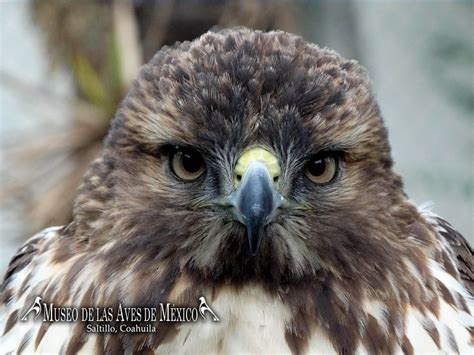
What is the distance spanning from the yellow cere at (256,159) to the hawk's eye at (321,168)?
0.40 feet

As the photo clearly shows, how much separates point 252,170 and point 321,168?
247 millimetres

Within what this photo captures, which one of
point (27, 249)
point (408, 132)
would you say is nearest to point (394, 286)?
point (27, 249)

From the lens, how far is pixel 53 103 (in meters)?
5.73

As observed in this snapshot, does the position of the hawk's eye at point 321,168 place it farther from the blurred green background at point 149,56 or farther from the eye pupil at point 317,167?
the blurred green background at point 149,56

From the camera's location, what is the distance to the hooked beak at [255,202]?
191 centimetres

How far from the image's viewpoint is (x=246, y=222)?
6.31 ft

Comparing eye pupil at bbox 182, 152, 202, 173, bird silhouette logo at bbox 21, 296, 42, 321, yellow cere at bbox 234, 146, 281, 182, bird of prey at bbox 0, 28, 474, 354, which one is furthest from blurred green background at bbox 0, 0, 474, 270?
yellow cere at bbox 234, 146, 281, 182

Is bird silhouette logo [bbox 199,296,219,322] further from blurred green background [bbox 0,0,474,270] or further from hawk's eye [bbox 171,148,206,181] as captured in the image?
blurred green background [bbox 0,0,474,270]

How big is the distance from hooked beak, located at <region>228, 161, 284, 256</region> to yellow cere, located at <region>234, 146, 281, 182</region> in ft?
0.06

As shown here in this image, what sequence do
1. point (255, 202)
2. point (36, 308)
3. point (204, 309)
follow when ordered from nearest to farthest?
point (255, 202) → point (204, 309) → point (36, 308)

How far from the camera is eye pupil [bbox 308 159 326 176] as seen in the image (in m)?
2.11

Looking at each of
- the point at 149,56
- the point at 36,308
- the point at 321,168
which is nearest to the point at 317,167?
the point at 321,168

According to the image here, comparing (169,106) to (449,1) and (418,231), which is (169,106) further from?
(449,1)

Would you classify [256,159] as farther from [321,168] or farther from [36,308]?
[36,308]
